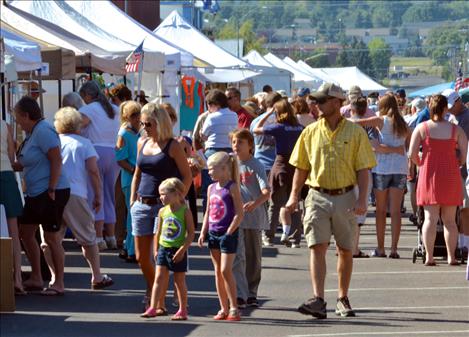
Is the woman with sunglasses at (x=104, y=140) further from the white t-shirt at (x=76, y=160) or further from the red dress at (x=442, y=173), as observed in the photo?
the red dress at (x=442, y=173)

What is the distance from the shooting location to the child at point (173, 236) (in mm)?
11281

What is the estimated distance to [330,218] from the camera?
38.1 feet

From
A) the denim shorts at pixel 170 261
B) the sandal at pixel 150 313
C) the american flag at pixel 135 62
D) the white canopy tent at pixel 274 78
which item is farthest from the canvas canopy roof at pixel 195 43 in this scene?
the denim shorts at pixel 170 261

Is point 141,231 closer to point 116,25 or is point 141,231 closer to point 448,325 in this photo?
point 448,325

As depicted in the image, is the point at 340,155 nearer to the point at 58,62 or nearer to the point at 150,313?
the point at 150,313

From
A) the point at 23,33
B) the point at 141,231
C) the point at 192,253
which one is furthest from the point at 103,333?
the point at 23,33

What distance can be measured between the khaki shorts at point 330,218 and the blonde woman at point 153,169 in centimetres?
110

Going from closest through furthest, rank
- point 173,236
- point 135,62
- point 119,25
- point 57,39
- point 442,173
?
point 173,236, point 442,173, point 57,39, point 135,62, point 119,25

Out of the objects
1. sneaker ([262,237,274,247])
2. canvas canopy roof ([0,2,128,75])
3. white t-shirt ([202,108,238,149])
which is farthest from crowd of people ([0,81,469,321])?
canvas canopy roof ([0,2,128,75])

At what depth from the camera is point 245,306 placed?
1219 centimetres

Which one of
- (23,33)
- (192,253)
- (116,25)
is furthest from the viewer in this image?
(116,25)

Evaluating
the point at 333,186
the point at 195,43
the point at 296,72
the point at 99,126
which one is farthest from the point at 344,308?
the point at 296,72

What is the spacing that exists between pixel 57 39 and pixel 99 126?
6184 millimetres

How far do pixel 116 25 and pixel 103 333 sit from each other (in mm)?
19487
